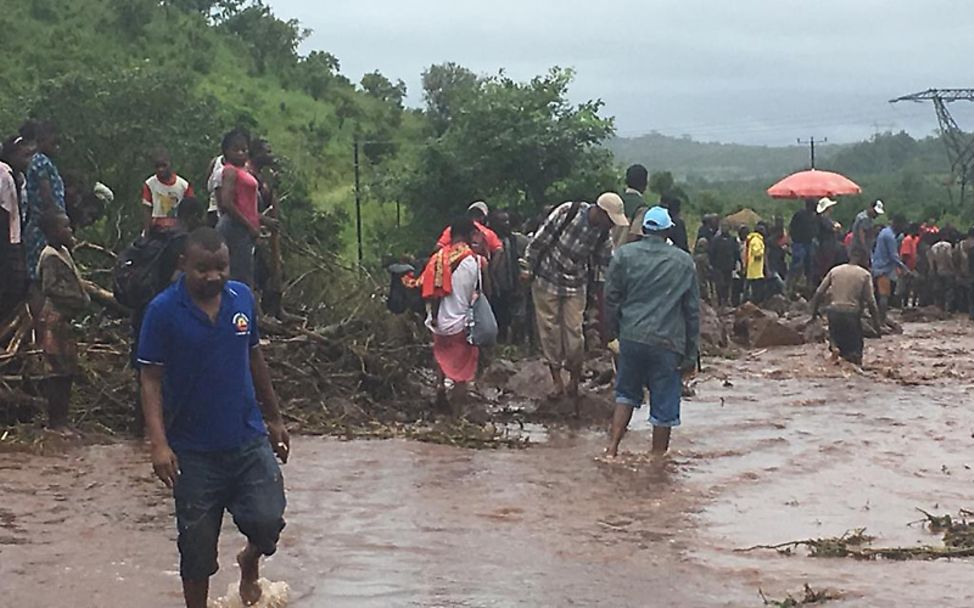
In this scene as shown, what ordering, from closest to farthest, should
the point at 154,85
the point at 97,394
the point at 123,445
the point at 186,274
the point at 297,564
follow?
the point at 186,274 → the point at 297,564 → the point at 123,445 → the point at 97,394 → the point at 154,85

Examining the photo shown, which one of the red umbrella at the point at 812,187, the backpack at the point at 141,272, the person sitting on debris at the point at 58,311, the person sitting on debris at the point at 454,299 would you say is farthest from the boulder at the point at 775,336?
the backpack at the point at 141,272

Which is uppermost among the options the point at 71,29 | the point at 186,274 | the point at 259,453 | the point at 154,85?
the point at 71,29

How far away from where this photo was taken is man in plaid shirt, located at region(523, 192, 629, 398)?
10891mm

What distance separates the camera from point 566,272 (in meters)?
11.0

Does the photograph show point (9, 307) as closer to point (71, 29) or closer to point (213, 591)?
point (213, 591)

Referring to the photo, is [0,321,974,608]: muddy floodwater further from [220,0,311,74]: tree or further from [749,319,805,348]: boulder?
[220,0,311,74]: tree

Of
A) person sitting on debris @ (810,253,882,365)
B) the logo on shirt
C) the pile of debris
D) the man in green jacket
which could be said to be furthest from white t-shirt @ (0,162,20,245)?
person sitting on debris @ (810,253,882,365)

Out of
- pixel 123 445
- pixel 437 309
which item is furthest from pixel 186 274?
pixel 437 309

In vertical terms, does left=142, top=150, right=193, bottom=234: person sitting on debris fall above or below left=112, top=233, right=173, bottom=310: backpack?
above

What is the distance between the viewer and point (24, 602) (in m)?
5.57

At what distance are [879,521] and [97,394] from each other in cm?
519

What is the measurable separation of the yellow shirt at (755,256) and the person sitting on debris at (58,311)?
14.6m

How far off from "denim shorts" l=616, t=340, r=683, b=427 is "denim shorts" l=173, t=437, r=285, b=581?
13.8 feet

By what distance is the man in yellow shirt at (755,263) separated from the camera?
21914 mm
